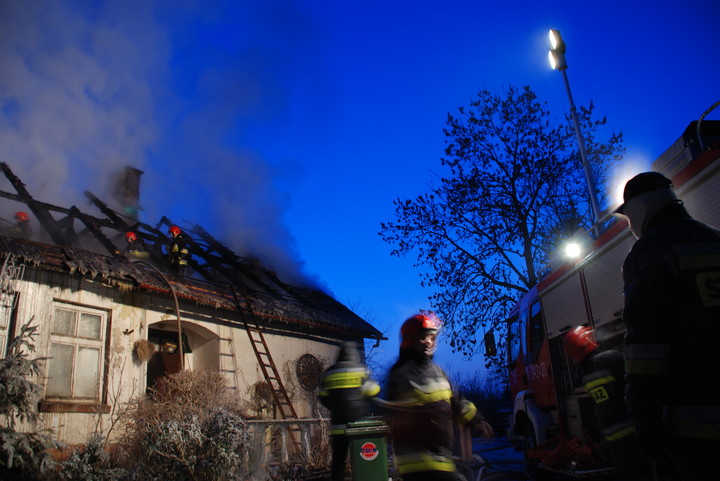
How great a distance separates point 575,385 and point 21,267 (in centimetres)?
886

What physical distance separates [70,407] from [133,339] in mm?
1821

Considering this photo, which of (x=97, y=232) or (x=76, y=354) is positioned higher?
(x=97, y=232)

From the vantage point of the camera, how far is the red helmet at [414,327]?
3.60m

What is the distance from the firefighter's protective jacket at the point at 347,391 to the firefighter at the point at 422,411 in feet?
4.85

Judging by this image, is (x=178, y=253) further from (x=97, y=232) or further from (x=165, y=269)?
(x=97, y=232)

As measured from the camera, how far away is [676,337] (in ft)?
7.01

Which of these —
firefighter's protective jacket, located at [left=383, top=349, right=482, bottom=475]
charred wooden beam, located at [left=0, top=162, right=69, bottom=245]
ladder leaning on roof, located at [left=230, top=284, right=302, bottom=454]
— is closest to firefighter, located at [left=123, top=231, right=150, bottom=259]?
charred wooden beam, located at [left=0, top=162, right=69, bottom=245]

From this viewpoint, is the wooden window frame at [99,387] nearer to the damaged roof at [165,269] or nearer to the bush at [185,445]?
the damaged roof at [165,269]

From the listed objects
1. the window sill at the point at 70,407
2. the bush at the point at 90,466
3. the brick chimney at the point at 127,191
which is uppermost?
the brick chimney at the point at 127,191

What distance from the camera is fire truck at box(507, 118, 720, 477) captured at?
5020 millimetres

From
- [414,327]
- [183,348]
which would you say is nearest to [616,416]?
[414,327]

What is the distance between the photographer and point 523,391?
28.3ft

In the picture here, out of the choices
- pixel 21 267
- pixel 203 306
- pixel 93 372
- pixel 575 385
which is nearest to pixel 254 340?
pixel 203 306

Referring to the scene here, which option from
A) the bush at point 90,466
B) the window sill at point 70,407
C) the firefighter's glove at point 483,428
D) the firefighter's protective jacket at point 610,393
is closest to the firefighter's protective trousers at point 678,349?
the firefighter's protective jacket at point 610,393
